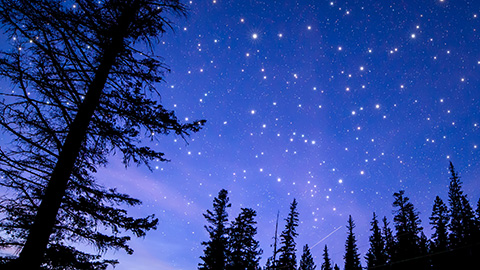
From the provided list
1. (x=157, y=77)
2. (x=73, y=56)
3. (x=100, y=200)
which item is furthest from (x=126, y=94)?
(x=100, y=200)

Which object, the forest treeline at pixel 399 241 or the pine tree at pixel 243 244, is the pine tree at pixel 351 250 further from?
the pine tree at pixel 243 244

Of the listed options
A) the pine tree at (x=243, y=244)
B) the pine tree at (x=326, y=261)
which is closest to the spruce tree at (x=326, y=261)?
the pine tree at (x=326, y=261)

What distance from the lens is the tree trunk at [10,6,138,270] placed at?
12.9 ft

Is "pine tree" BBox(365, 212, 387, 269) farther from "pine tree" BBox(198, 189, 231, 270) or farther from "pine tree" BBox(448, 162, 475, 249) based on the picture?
"pine tree" BBox(198, 189, 231, 270)

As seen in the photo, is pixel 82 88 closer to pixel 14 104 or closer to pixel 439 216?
pixel 14 104

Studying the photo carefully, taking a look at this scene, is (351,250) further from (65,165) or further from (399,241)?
(65,165)

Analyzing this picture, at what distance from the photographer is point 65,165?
446 cm

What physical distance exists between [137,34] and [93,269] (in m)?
6.62

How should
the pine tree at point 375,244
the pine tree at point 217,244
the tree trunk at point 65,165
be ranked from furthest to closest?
the pine tree at point 375,244 → the pine tree at point 217,244 → the tree trunk at point 65,165

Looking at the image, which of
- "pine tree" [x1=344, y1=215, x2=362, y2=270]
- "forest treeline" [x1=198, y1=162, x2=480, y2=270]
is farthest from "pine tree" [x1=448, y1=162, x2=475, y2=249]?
"pine tree" [x1=344, y1=215, x2=362, y2=270]

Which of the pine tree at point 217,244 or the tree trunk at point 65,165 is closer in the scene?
the tree trunk at point 65,165

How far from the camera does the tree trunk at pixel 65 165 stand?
3938 mm

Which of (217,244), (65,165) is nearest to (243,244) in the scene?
(217,244)

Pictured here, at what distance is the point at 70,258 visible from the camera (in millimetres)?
5641
